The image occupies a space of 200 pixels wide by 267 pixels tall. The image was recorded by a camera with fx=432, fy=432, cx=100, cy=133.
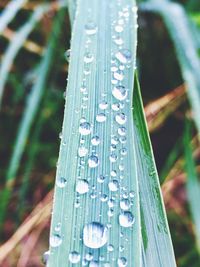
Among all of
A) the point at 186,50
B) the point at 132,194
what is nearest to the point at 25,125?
the point at 186,50

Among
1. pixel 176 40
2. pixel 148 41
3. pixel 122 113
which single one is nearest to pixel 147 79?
pixel 148 41

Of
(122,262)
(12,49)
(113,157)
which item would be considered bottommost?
(122,262)

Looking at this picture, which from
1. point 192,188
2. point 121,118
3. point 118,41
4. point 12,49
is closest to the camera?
point 121,118

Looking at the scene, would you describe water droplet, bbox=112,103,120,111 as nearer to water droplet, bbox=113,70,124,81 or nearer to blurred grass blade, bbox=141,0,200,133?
water droplet, bbox=113,70,124,81

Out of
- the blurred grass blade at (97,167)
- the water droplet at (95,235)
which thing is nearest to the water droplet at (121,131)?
the blurred grass blade at (97,167)

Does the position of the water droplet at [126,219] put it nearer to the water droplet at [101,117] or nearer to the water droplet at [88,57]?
the water droplet at [101,117]

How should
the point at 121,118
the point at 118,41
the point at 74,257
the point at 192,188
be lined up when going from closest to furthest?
the point at 74,257 < the point at 121,118 < the point at 118,41 < the point at 192,188

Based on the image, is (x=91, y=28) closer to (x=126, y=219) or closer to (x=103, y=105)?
(x=103, y=105)
